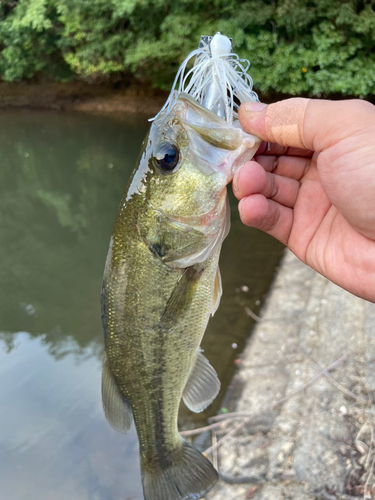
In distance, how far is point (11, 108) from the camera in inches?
599

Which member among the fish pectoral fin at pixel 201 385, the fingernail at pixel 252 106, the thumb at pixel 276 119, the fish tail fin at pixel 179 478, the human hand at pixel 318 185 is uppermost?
the fingernail at pixel 252 106

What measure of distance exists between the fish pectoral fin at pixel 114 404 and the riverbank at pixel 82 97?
37.2 feet

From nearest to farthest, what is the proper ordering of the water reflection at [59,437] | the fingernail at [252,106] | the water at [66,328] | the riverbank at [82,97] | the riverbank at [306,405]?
the fingernail at [252,106], the riverbank at [306,405], the water reflection at [59,437], the water at [66,328], the riverbank at [82,97]

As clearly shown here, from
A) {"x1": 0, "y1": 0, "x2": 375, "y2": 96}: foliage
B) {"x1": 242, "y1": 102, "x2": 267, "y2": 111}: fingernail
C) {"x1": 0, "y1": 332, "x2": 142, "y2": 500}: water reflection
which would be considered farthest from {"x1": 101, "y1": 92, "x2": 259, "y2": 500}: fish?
{"x1": 0, "y1": 0, "x2": 375, "y2": 96}: foliage

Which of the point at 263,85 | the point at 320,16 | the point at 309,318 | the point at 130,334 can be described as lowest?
the point at 309,318

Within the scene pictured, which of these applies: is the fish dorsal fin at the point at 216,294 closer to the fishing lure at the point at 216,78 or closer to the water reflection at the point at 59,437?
the fishing lure at the point at 216,78

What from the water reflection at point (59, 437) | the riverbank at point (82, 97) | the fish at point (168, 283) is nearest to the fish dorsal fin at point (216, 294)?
the fish at point (168, 283)

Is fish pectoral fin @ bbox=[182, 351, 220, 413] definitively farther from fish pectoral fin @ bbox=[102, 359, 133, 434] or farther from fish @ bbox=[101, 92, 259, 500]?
fish pectoral fin @ bbox=[102, 359, 133, 434]

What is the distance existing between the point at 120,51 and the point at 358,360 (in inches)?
428

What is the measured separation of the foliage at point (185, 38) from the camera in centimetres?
621

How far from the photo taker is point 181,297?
4.85 feet

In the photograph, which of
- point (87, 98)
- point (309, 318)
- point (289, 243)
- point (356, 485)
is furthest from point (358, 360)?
point (87, 98)

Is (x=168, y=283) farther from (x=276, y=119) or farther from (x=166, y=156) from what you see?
(x=276, y=119)

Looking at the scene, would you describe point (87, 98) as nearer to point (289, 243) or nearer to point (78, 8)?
point (78, 8)
